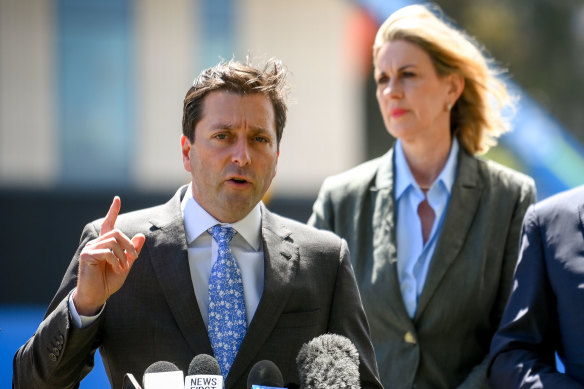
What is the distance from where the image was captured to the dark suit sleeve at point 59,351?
2428 millimetres

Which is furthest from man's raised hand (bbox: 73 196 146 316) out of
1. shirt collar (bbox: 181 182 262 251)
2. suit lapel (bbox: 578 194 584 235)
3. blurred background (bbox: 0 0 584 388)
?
blurred background (bbox: 0 0 584 388)

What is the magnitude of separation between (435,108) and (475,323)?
2.96 ft

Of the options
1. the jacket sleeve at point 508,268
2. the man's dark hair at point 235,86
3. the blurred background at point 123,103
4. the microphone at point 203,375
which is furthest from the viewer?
the blurred background at point 123,103

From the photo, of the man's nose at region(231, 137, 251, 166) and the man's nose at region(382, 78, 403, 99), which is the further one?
the man's nose at region(382, 78, 403, 99)

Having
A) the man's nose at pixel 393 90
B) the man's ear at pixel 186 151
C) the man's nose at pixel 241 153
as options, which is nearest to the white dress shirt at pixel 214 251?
the man's ear at pixel 186 151

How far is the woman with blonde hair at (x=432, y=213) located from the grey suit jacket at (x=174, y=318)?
0.84 m

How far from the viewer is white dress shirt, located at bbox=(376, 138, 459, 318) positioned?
146 inches

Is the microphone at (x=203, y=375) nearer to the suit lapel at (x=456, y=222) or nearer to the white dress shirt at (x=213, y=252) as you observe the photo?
the white dress shirt at (x=213, y=252)

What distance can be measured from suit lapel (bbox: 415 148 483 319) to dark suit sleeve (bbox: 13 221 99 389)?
1490mm

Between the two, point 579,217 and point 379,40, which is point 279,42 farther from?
point 579,217

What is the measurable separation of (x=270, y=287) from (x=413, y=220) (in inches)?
50.4

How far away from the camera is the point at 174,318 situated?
8.66 feet

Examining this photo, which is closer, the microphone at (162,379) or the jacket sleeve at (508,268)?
the microphone at (162,379)

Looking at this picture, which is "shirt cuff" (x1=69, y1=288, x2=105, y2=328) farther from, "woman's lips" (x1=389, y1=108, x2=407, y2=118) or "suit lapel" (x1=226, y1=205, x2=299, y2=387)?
"woman's lips" (x1=389, y1=108, x2=407, y2=118)
